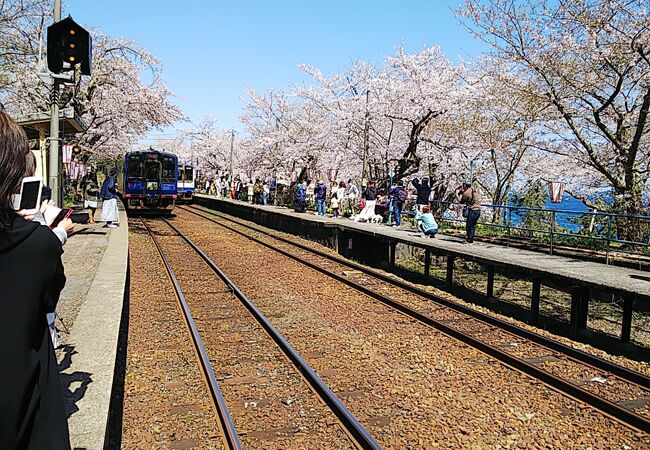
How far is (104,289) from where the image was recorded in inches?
303

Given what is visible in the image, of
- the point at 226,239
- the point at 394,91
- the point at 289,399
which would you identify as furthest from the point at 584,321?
the point at 394,91

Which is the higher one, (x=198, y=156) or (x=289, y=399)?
(x=198, y=156)

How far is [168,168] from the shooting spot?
87.8 feet

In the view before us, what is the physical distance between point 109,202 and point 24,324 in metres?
16.3

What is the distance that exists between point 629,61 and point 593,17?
44.6 inches

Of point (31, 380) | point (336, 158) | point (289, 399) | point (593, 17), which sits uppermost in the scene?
point (593, 17)

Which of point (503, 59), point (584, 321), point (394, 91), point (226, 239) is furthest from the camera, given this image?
point (394, 91)

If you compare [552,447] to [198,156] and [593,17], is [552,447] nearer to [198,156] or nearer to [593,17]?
[593,17]

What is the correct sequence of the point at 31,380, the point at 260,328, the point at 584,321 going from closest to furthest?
the point at 31,380 < the point at 260,328 < the point at 584,321

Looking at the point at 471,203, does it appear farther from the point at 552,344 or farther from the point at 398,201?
the point at 552,344

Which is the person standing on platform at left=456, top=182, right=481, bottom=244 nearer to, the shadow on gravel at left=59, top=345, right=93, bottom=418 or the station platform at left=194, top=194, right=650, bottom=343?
the station platform at left=194, top=194, right=650, bottom=343

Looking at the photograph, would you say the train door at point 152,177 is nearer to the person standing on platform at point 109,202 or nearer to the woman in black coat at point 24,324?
the person standing on platform at point 109,202

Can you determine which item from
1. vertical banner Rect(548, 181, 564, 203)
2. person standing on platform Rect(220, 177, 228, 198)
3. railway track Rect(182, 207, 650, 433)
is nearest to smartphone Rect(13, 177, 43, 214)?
railway track Rect(182, 207, 650, 433)

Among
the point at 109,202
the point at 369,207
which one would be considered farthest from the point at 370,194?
the point at 109,202
